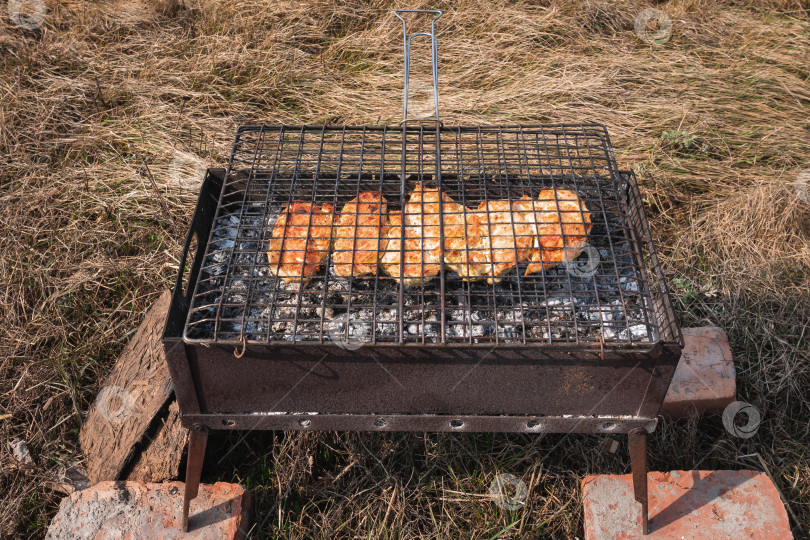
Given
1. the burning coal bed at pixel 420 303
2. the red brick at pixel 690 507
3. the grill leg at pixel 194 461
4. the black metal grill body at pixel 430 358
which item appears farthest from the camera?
the red brick at pixel 690 507

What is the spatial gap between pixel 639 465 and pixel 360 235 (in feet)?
5.43

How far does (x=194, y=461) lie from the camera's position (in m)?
2.50

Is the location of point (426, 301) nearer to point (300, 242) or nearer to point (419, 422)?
point (419, 422)

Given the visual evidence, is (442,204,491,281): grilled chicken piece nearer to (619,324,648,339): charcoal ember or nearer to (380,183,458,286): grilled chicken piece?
(380,183,458,286): grilled chicken piece

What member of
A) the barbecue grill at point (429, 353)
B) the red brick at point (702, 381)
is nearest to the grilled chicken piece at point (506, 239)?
the barbecue grill at point (429, 353)

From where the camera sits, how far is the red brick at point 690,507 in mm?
2609

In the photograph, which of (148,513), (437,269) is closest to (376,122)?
(437,269)

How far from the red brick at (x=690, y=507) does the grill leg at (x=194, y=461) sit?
184cm

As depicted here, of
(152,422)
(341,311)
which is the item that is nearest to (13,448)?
(152,422)

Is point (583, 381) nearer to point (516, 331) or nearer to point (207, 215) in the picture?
point (516, 331)

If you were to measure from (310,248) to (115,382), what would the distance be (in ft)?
5.10

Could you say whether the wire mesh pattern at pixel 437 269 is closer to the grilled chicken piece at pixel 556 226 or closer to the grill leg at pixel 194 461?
the grilled chicken piece at pixel 556 226

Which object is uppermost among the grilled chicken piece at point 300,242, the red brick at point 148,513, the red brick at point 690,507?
the grilled chicken piece at point 300,242

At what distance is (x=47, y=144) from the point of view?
4.63 metres
